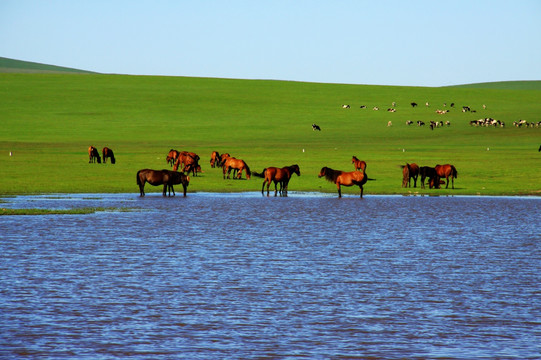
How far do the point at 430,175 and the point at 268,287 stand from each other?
1083 inches

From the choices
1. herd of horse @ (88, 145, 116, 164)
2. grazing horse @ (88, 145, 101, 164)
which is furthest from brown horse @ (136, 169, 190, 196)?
grazing horse @ (88, 145, 101, 164)

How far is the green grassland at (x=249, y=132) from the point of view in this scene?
45.2 meters

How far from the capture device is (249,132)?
311ft

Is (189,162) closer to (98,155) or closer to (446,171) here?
(98,155)


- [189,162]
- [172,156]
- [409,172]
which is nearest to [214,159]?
[172,156]

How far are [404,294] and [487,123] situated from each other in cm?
8880

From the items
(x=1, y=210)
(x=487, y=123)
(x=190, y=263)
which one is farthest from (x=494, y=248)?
(x=487, y=123)

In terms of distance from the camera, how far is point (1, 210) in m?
28.0

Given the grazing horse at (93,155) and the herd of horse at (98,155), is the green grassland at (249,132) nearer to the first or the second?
the herd of horse at (98,155)

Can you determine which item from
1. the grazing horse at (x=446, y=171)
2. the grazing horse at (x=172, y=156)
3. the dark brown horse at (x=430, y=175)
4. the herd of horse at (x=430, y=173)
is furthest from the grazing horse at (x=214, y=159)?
the grazing horse at (x=446, y=171)

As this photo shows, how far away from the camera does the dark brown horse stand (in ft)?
133

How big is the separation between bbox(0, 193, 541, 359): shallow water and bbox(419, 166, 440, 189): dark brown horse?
13311 mm

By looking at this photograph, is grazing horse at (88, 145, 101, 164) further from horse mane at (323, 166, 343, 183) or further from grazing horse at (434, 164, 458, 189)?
grazing horse at (434, 164, 458, 189)

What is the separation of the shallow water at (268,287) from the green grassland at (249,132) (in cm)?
1661
